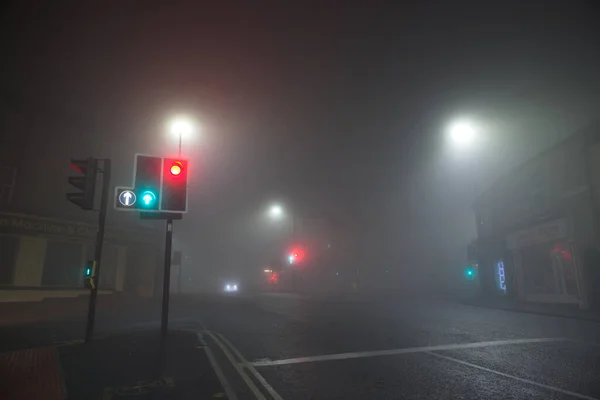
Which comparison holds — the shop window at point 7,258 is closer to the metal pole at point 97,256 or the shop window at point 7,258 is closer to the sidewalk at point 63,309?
the sidewalk at point 63,309

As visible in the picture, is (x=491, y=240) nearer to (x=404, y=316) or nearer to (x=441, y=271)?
(x=404, y=316)

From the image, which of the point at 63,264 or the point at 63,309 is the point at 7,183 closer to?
the point at 63,264

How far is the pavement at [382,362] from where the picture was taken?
542 centimetres

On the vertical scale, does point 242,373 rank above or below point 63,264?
below

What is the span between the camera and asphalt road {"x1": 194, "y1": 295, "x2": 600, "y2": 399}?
5.44 metres

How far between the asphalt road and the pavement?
2 cm

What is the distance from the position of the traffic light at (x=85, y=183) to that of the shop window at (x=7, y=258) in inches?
524

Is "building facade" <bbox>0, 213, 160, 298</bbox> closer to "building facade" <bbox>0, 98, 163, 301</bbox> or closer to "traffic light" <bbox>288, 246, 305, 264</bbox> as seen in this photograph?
"building facade" <bbox>0, 98, 163, 301</bbox>

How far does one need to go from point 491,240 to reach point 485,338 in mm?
22537

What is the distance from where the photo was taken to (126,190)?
8320 mm

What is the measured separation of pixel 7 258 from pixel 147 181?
1537cm

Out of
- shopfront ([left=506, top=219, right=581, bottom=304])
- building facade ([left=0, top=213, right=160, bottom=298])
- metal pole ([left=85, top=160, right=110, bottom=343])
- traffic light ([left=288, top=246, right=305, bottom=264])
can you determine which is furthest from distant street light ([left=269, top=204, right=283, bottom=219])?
metal pole ([left=85, top=160, right=110, bottom=343])

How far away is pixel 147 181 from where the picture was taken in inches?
323

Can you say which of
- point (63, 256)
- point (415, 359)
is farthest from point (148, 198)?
point (63, 256)
